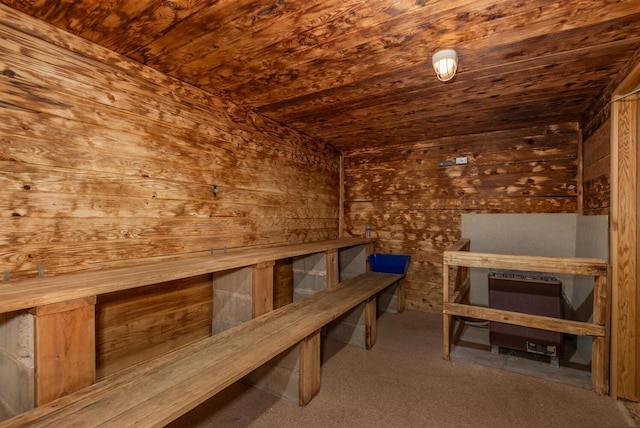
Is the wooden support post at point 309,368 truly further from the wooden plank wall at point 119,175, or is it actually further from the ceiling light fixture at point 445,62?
the ceiling light fixture at point 445,62

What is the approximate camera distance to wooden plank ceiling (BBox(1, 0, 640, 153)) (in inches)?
58.6

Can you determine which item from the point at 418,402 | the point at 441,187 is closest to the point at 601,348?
the point at 418,402

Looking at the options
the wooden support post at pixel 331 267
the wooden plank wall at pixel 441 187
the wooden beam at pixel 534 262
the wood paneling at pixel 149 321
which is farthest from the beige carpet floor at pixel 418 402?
the wooden plank wall at pixel 441 187

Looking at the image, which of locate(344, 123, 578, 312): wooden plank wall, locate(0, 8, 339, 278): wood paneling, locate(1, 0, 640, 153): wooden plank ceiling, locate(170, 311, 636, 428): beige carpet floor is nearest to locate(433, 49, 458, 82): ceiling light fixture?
locate(1, 0, 640, 153): wooden plank ceiling

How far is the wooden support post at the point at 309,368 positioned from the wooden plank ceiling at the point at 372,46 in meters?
1.81

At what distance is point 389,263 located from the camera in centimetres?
381

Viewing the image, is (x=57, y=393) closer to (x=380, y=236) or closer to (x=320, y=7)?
(x=320, y=7)

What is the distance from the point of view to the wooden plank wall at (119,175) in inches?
59.7

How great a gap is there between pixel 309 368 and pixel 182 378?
35.0 inches

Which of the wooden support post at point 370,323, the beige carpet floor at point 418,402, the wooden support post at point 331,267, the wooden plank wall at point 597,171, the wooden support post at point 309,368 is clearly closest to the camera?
the beige carpet floor at point 418,402

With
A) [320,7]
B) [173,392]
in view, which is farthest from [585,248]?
[173,392]

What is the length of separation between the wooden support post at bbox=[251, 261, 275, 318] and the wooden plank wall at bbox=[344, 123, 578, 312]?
7.37ft

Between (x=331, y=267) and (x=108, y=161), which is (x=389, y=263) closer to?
(x=331, y=267)

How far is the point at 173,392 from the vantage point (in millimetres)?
1258
